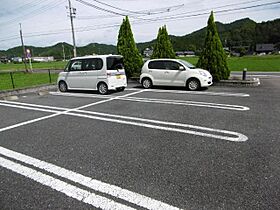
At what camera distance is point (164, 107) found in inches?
269

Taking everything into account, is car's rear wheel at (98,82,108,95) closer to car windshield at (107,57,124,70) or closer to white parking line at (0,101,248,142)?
car windshield at (107,57,124,70)

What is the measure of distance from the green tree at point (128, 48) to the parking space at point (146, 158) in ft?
26.7

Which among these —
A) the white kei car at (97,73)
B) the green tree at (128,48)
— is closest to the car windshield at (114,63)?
the white kei car at (97,73)

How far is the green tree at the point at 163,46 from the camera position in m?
13.3

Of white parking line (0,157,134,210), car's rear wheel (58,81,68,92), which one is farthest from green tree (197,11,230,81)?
white parking line (0,157,134,210)

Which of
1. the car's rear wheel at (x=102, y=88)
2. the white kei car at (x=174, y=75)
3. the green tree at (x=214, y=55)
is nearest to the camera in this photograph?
the car's rear wheel at (x=102, y=88)

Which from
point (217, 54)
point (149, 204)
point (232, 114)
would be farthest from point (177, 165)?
point (217, 54)

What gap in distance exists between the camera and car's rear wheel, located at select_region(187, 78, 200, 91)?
31.8 feet

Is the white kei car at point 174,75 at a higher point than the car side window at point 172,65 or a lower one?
lower

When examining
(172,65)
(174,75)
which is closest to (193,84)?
(174,75)

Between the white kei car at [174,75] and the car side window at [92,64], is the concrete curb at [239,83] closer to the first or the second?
the white kei car at [174,75]

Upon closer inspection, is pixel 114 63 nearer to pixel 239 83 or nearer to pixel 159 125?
pixel 159 125

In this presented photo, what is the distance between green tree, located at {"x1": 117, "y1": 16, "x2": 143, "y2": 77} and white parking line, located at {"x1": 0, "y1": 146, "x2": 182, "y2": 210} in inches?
436

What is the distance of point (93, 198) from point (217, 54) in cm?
1065
